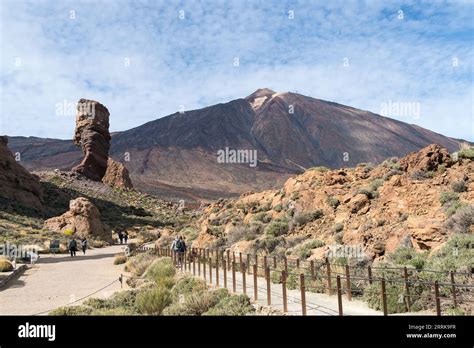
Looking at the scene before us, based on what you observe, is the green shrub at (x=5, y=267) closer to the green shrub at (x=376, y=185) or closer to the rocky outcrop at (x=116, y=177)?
the green shrub at (x=376, y=185)

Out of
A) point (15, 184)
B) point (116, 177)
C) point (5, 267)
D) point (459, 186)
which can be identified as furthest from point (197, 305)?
point (116, 177)

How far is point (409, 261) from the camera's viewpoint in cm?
1215

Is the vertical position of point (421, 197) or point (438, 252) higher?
point (421, 197)

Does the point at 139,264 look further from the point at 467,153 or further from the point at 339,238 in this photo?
the point at 467,153

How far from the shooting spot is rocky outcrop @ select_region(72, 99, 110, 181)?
80.5 metres

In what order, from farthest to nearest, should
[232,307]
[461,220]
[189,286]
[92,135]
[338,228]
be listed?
[92,135], [338,228], [189,286], [461,220], [232,307]

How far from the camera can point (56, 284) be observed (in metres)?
20.5

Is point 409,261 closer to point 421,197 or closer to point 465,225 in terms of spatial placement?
point 465,225

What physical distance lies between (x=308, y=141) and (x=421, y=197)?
A: 15095 cm

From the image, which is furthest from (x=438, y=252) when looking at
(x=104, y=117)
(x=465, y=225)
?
(x=104, y=117)

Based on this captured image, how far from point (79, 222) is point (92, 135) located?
39777mm

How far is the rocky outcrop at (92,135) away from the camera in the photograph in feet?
264

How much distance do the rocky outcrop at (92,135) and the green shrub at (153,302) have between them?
71.7m

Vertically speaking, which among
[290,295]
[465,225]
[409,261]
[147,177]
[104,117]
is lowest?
[290,295]
